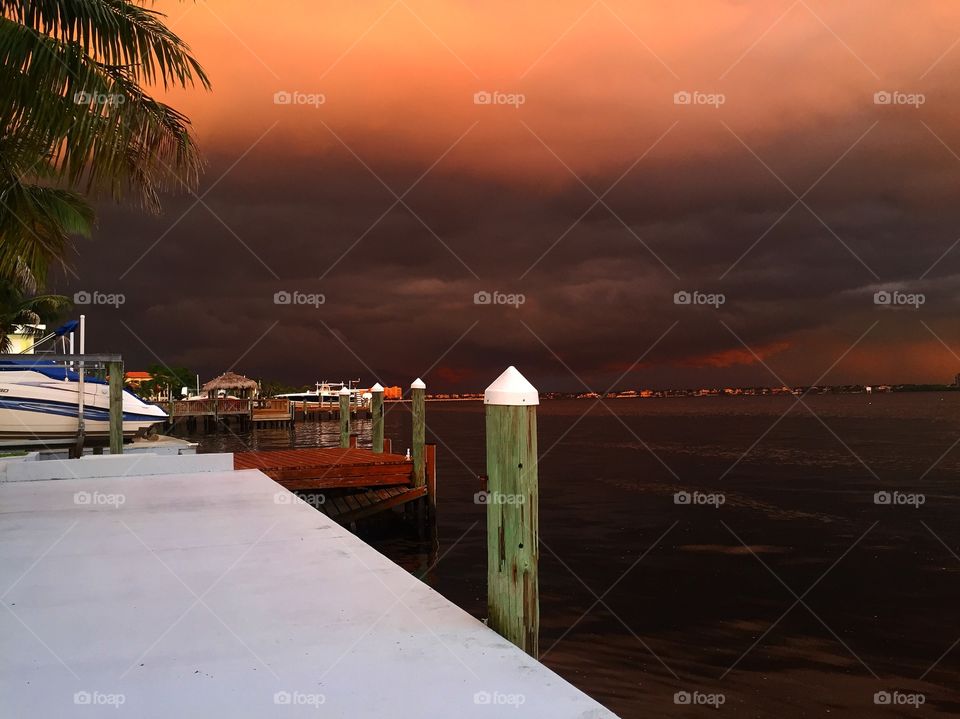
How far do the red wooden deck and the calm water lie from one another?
154 centimetres

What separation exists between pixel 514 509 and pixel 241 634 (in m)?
1.64

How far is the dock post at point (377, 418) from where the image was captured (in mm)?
16688

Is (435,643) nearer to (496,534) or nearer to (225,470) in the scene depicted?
(496,534)

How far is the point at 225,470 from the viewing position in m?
12.0

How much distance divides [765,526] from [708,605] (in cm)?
854

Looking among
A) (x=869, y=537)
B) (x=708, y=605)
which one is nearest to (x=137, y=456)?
(x=708, y=605)

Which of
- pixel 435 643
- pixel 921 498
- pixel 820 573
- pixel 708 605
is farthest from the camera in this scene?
pixel 921 498

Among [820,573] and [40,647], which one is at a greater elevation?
[40,647]
